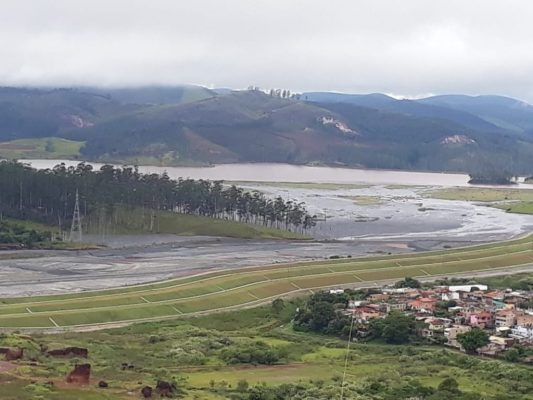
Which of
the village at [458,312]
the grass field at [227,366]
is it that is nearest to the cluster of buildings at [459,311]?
the village at [458,312]

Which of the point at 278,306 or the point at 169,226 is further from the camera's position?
the point at 169,226

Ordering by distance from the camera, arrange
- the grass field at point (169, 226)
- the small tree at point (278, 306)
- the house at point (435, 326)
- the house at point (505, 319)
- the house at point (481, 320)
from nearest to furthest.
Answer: the house at point (435, 326)
the house at point (505, 319)
the house at point (481, 320)
the small tree at point (278, 306)
the grass field at point (169, 226)

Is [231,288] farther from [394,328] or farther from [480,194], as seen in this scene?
[480,194]

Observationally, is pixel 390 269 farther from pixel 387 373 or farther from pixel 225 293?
pixel 387 373

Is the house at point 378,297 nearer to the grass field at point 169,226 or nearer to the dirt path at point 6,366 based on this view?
the dirt path at point 6,366

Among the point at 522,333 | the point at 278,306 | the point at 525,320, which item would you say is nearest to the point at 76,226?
the point at 278,306

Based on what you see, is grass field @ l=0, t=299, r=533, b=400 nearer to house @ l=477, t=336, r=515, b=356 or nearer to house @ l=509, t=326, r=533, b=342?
house @ l=477, t=336, r=515, b=356
